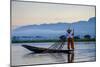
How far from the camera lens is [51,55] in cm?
252

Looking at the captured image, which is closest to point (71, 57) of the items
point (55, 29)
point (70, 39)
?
point (70, 39)

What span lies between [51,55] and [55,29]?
309 mm

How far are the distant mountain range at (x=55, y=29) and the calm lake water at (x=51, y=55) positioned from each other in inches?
4.5

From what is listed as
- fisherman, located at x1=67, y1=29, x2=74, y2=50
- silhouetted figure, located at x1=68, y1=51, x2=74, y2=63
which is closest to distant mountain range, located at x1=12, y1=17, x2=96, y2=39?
fisherman, located at x1=67, y1=29, x2=74, y2=50

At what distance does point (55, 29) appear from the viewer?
2.55 meters

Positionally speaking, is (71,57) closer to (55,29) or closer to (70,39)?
(70,39)

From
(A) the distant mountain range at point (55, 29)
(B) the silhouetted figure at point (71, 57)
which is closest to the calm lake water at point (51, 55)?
(B) the silhouetted figure at point (71, 57)

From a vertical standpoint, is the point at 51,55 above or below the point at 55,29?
below

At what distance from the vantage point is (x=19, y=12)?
7.80 feet

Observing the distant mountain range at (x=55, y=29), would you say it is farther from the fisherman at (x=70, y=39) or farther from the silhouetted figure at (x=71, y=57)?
the silhouetted figure at (x=71, y=57)

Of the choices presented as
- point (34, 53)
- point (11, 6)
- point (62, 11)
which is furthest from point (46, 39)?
point (11, 6)

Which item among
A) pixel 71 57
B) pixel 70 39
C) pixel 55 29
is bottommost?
pixel 71 57

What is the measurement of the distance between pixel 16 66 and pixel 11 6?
65 centimetres

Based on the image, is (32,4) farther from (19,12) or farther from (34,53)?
(34,53)
